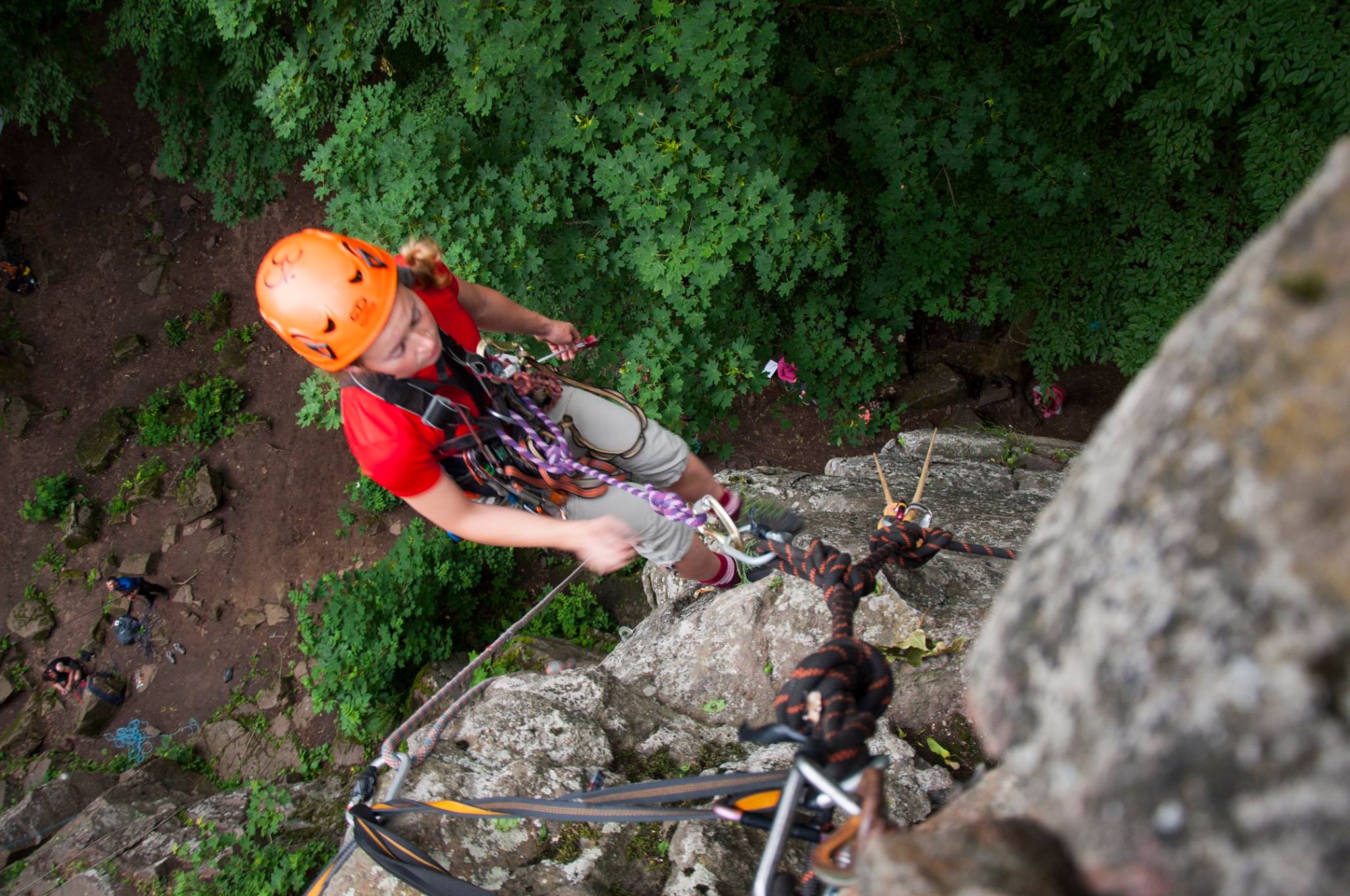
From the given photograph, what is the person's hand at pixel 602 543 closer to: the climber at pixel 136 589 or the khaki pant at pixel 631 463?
the khaki pant at pixel 631 463

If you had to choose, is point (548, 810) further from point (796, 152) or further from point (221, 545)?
point (221, 545)

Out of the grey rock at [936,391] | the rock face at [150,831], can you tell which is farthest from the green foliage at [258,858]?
the grey rock at [936,391]

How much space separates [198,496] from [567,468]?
564cm

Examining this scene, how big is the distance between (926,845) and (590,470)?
1.62m

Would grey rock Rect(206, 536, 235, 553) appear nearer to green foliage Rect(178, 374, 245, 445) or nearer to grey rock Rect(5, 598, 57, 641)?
green foliage Rect(178, 374, 245, 445)

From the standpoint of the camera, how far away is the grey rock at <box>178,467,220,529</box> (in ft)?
21.8

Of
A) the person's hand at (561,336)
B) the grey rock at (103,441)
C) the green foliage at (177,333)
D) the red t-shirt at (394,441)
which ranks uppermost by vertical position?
the red t-shirt at (394,441)

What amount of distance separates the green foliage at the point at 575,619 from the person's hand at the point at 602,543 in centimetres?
269

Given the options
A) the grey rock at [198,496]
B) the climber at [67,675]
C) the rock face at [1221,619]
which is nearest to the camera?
the rock face at [1221,619]

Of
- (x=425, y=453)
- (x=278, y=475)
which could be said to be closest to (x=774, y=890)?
(x=425, y=453)

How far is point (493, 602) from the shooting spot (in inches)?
209

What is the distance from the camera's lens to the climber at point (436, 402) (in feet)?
6.76

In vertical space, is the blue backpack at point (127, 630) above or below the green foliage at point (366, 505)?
below

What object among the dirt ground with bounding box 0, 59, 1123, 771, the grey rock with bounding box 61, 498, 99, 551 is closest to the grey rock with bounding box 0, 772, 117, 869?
the dirt ground with bounding box 0, 59, 1123, 771
